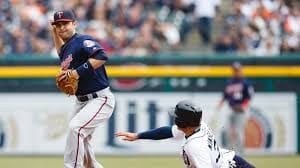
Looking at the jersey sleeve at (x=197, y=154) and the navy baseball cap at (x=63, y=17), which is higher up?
the navy baseball cap at (x=63, y=17)

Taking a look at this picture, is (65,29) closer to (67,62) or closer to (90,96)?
(67,62)

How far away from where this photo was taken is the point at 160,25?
17.7 m

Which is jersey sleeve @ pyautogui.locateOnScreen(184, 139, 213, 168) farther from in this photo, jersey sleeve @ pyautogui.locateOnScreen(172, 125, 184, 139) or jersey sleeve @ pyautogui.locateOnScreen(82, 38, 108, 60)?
jersey sleeve @ pyautogui.locateOnScreen(82, 38, 108, 60)

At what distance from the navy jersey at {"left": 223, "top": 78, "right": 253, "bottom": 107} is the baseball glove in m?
6.45

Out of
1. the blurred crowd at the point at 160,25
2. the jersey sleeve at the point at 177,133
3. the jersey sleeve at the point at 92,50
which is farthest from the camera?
the blurred crowd at the point at 160,25

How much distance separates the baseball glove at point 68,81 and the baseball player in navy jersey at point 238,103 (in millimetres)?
6313

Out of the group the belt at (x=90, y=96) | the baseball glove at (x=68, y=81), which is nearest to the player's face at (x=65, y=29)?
the baseball glove at (x=68, y=81)

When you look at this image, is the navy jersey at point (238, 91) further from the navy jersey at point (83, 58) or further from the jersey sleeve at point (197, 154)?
the jersey sleeve at point (197, 154)

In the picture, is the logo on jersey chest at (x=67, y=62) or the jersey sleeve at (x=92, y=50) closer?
the jersey sleeve at (x=92, y=50)

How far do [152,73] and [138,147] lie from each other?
4.73 feet

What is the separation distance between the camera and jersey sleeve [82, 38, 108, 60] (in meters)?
9.02

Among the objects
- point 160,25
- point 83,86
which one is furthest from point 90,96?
point 160,25

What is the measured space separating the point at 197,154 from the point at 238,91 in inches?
341

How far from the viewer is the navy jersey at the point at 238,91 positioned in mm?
15305
